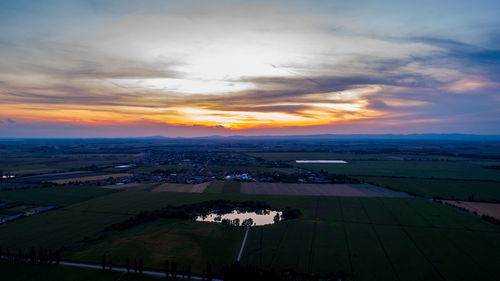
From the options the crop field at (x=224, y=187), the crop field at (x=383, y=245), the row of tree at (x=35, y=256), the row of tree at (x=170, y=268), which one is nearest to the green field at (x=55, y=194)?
the row of tree at (x=35, y=256)

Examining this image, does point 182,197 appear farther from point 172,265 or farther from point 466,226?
point 466,226

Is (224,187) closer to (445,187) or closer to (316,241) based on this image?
(316,241)

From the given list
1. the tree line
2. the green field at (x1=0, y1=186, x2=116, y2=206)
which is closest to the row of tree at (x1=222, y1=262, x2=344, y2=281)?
the tree line

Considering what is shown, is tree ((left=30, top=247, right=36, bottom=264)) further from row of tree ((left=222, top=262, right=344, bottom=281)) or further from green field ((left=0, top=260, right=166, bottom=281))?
row of tree ((left=222, top=262, right=344, bottom=281))

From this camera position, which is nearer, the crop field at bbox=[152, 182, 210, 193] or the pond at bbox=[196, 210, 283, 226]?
the pond at bbox=[196, 210, 283, 226]

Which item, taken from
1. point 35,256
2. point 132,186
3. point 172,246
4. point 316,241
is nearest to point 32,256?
point 35,256
